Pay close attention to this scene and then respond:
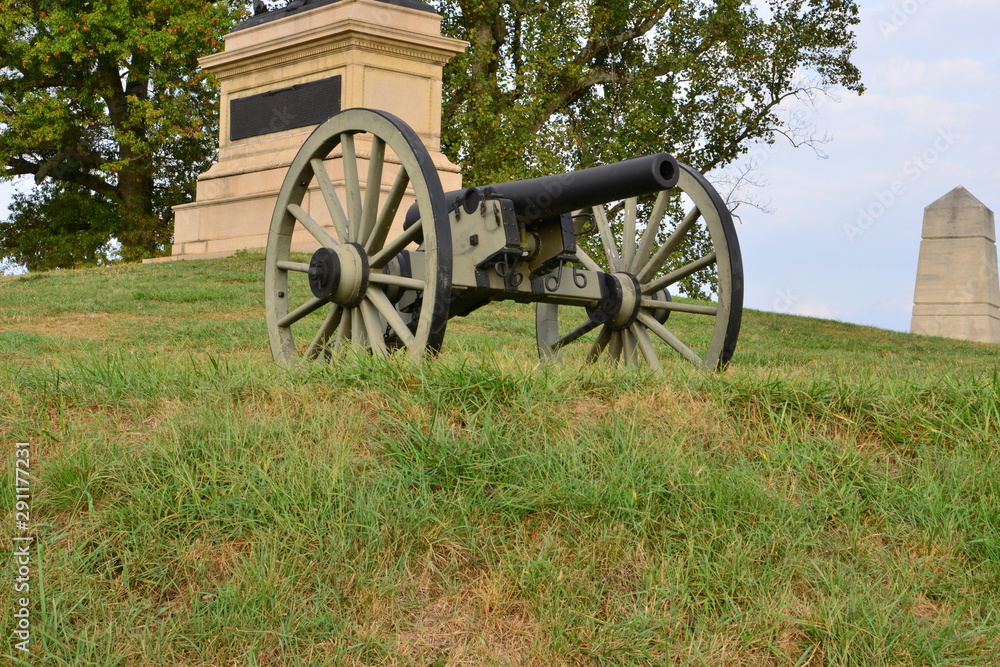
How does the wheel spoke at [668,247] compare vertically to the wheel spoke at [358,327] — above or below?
above

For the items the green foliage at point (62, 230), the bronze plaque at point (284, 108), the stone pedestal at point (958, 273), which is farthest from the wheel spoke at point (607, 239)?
the green foliage at point (62, 230)

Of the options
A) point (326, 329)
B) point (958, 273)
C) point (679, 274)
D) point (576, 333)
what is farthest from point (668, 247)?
point (958, 273)

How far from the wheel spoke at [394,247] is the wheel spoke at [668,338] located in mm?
1483

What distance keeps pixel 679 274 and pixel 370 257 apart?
162 cm

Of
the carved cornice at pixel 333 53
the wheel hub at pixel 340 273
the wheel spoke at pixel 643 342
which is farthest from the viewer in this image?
the carved cornice at pixel 333 53

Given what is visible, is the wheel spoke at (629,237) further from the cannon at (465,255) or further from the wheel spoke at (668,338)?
the wheel spoke at (668,338)

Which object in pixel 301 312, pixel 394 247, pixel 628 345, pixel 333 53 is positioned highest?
pixel 333 53

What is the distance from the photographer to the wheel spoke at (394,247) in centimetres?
518

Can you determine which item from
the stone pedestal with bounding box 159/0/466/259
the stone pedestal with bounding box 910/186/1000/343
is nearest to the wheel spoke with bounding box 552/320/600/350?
the stone pedestal with bounding box 159/0/466/259

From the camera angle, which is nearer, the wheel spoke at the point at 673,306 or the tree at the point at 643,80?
the wheel spoke at the point at 673,306

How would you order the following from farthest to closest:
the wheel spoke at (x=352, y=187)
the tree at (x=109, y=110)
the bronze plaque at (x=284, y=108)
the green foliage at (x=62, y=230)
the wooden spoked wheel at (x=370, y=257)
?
the green foliage at (x=62, y=230)
the tree at (x=109, y=110)
the bronze plaque at (x=284, y=108)
the wheel spoke at (x=352, y=187)
the wooden spoked wheel at (x=370, y=257)

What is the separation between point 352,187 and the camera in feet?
19.1

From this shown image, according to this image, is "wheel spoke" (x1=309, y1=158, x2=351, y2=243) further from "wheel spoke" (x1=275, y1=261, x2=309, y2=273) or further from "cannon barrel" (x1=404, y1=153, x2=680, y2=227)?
"cannon barrel" (x1=404, y1=153, x2=680, y2=227)

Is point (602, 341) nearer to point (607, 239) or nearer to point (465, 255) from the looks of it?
point (607, 239)
